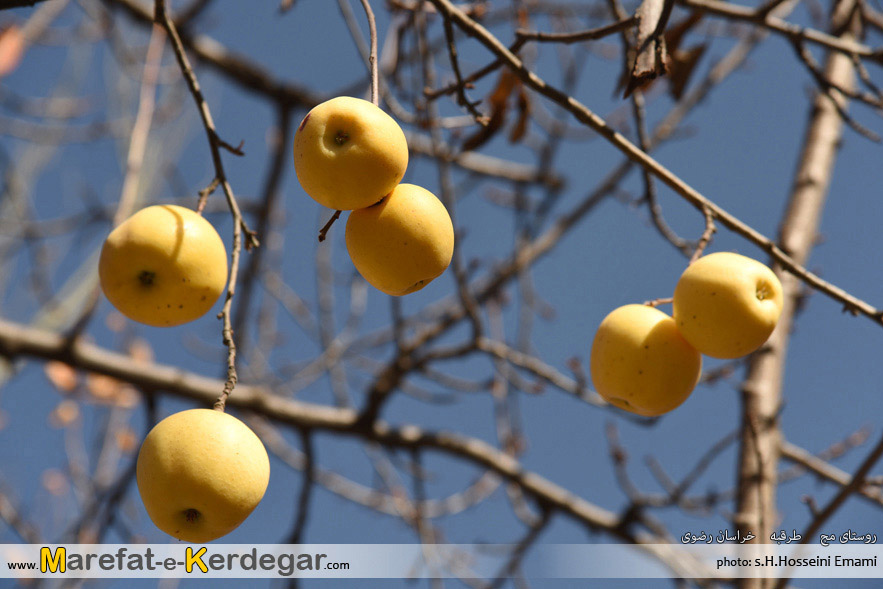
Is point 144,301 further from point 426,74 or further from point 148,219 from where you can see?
point 426,74

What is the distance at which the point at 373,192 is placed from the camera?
1.17 m

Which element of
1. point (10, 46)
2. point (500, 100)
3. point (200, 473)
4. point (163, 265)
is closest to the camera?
point (200, 473)

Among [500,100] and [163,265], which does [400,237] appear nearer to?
[163,265]

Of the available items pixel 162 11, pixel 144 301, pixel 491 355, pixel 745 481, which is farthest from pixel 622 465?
pixel 162 11

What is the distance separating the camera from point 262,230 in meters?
2.96

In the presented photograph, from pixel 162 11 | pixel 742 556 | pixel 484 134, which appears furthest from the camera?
pixel 742 556

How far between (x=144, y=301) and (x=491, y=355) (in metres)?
1.60

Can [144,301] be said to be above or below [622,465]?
below

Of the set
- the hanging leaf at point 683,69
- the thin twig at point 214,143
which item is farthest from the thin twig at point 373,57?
the hanging leaf at point 683,69

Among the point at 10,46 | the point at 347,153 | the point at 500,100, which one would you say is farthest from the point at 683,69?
the point at 10,46

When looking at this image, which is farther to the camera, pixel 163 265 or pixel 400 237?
pixel 163 265

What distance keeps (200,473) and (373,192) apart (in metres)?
0.53

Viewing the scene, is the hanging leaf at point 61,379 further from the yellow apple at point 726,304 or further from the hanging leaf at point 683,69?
the yellow apple at point 726,304

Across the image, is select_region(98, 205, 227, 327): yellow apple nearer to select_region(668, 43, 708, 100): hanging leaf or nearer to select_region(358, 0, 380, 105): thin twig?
select_region(358, 0, 380, 105): thin twig
